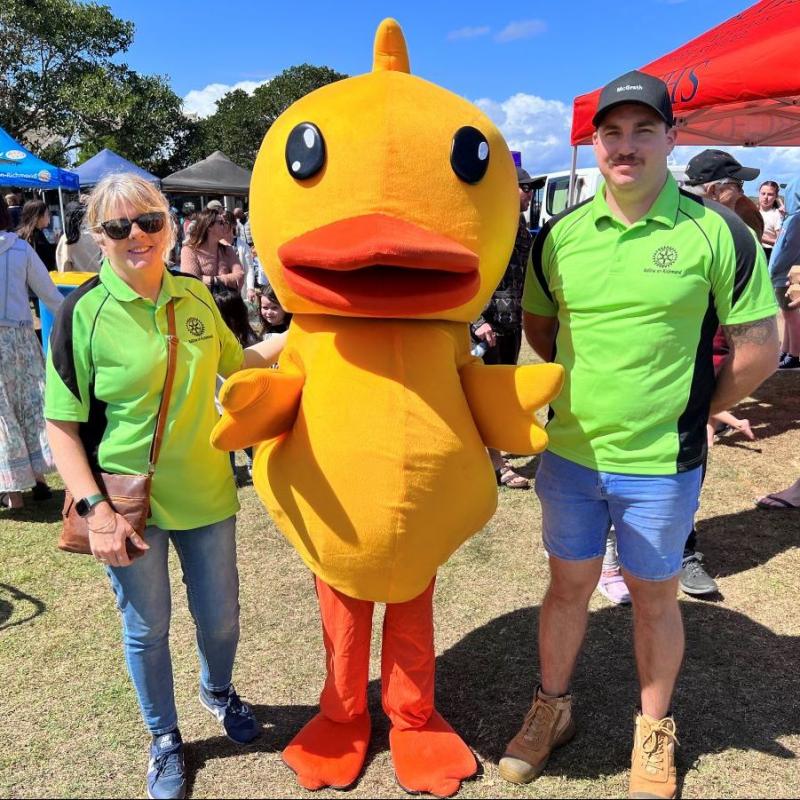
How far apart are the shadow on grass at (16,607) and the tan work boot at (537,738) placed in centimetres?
240

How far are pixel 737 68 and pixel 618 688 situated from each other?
372 centimetres

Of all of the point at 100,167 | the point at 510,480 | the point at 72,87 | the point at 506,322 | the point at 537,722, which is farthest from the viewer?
the point at 72,87

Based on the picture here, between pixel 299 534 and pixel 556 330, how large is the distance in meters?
1.12

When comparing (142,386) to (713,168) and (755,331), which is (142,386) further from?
(713,168)

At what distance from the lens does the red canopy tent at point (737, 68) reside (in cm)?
387

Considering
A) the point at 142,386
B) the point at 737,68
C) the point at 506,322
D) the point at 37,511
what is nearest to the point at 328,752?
the point at 142,386

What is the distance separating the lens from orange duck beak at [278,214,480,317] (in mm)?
1586

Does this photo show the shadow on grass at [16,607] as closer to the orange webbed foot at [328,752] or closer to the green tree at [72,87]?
the orange webbed foot at [328,752]

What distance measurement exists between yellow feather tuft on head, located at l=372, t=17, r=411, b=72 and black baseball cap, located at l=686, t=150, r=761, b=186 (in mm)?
3851

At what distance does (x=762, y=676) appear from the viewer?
2756mm

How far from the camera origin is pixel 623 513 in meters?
2.06

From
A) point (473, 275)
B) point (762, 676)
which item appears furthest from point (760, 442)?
Result: point (473, 275)

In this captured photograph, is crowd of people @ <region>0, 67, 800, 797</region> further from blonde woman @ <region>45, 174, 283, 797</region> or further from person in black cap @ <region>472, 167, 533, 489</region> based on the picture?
person in black cap @ <region>472, 167, 533, 489</region>

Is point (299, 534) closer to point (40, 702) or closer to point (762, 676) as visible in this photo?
point (40, 702)
